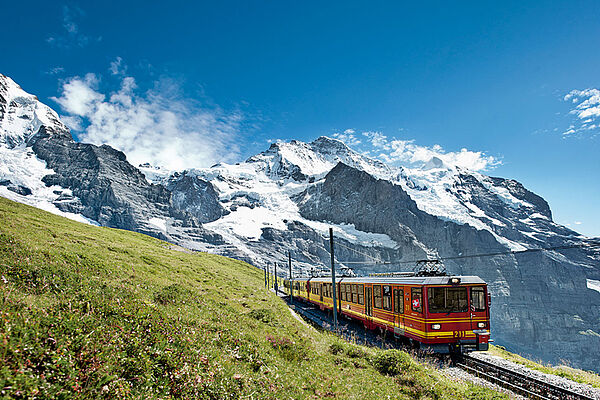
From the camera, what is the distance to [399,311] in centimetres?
2027

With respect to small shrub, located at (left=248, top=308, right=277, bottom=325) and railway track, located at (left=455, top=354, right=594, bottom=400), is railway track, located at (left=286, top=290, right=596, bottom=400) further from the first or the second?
small shrub, located at (left=248, top=308, right=277, bottom=325)

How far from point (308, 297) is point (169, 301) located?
35963 mm

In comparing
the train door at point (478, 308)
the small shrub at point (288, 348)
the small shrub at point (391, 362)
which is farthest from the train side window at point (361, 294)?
the small shrub at point (288, 348)

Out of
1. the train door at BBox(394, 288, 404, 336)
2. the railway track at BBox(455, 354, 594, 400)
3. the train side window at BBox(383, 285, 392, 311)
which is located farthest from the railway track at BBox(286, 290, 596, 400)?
the train side window at BBox(383, 285, 392, 311)

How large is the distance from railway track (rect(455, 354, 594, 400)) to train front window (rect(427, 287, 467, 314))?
8.89ft

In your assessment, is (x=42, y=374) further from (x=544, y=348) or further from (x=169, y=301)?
(x=544, y=348)

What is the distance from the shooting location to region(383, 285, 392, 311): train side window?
21531 millimetres

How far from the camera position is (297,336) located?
15609 mm

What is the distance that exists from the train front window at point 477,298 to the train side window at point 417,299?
9.38 ft

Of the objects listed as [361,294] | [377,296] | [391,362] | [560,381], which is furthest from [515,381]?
[361,294]

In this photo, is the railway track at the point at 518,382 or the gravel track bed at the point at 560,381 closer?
the railway track at the point at 518,382

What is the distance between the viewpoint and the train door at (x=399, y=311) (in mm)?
19781

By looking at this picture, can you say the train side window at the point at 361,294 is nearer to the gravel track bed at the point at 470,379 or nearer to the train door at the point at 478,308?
the train door at the point at 478,308

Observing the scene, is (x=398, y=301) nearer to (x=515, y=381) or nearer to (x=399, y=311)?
(x=399, y=311)
